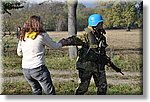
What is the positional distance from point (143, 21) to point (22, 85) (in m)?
1.33

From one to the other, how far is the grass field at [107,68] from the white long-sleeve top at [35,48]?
152mm

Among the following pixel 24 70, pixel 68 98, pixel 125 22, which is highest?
pixel 125 22

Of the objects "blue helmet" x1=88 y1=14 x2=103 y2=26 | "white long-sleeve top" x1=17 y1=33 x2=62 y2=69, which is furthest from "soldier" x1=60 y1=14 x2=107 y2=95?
"white long-sleeve top" x1=17 y1=33 x2=62 y2=69

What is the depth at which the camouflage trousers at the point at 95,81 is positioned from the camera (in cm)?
483

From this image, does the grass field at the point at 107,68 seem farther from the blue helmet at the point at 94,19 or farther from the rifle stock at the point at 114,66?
the blue helmet at the point at 94,19

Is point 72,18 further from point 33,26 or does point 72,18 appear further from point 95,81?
point 95,81

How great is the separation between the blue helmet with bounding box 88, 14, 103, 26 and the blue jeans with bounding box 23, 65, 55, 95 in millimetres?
622

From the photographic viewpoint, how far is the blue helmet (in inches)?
188

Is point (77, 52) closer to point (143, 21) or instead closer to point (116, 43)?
point (116, 43)

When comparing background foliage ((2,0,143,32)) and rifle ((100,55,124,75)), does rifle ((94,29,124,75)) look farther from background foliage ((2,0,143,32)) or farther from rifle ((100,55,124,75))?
background foliage ((2,0,143,32))

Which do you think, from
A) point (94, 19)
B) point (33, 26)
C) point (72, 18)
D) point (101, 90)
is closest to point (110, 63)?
point (101, 90)

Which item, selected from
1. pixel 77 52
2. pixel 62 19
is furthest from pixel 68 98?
pixel 62 19

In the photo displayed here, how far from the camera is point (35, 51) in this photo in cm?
459

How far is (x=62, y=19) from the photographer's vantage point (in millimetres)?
4805
